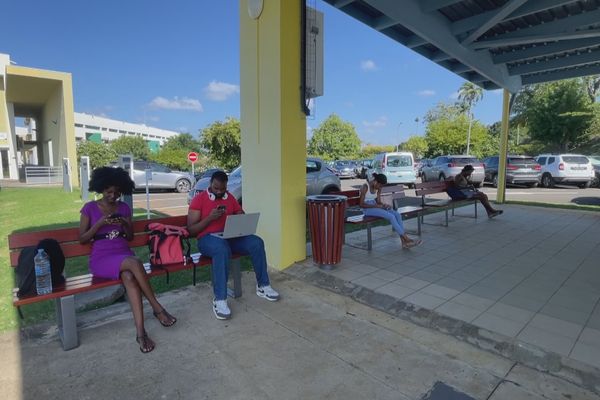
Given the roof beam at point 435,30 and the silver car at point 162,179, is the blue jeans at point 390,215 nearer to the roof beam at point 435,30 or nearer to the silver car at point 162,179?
the roof beam at point 435,30

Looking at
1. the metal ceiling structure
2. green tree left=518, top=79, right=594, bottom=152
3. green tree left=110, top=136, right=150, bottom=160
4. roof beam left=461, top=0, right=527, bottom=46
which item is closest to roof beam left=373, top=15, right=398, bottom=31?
the metal ceiling structure

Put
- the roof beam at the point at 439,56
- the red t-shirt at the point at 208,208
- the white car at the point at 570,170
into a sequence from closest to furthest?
the red t-shirt at the point at 208,208 → the roof beam at the point at 439,56 → the white car at the point at 570,170

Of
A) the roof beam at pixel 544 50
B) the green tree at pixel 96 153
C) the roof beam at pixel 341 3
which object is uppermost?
the roof beam at pixel 341 3

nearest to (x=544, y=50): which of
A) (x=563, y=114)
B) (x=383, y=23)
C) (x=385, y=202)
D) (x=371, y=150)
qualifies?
(x=383, y=23)

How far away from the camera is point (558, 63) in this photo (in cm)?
862

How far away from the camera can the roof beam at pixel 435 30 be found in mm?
5641

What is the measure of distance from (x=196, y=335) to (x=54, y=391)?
1.05m

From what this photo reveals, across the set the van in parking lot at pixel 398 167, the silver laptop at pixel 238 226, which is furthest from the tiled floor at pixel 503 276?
the van in parking lot at pixel 398 167

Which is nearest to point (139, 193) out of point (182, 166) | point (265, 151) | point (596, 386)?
point (265, 151)

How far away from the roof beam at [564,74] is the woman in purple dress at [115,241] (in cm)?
1091

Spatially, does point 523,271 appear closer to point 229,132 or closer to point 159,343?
point 159,343

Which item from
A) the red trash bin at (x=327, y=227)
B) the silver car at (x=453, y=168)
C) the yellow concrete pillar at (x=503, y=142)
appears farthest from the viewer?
the silver car at (x=453, y=168)

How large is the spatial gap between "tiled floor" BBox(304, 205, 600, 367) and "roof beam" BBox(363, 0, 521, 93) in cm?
350

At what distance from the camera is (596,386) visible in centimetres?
244
